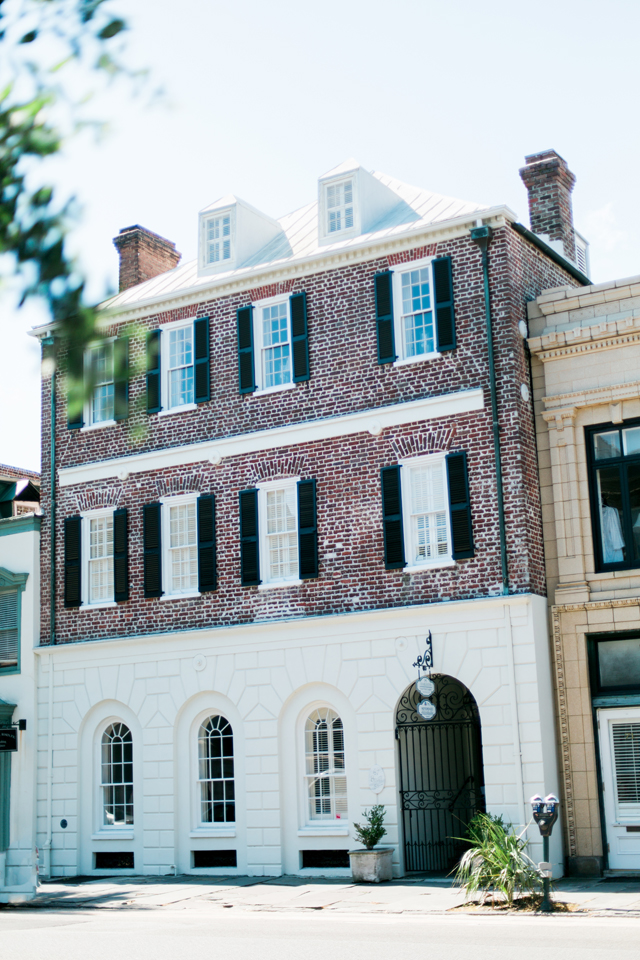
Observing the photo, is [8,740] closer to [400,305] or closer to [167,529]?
[167,529]

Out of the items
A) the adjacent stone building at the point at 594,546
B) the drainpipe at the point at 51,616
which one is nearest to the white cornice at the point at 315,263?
the adjacent stone building at the point at 594,546

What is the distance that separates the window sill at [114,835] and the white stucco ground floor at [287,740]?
35mm

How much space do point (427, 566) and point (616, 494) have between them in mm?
3405

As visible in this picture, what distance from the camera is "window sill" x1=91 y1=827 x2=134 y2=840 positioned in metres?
21.8

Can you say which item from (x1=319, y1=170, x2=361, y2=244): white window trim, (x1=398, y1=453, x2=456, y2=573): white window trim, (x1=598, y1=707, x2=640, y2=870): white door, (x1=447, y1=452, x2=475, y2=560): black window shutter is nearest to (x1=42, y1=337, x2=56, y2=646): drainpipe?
(x1=319, y1=170, x2=361, y2=244): white window trim

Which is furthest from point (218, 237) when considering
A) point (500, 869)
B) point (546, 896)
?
point (546, 896)

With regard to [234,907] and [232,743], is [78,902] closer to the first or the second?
[234,907]

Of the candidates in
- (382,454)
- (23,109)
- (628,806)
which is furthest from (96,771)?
(23,109)

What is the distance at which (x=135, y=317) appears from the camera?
23.9 metres

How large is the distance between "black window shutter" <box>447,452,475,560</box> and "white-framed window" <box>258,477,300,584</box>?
318 cm

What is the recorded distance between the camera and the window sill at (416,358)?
2002 centimetres

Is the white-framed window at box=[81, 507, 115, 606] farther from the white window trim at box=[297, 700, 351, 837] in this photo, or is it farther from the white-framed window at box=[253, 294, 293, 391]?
the white window trim at box=[297, 700, 351, 837]

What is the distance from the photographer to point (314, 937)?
1292 cm

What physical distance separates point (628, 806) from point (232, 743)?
730 centimetres
